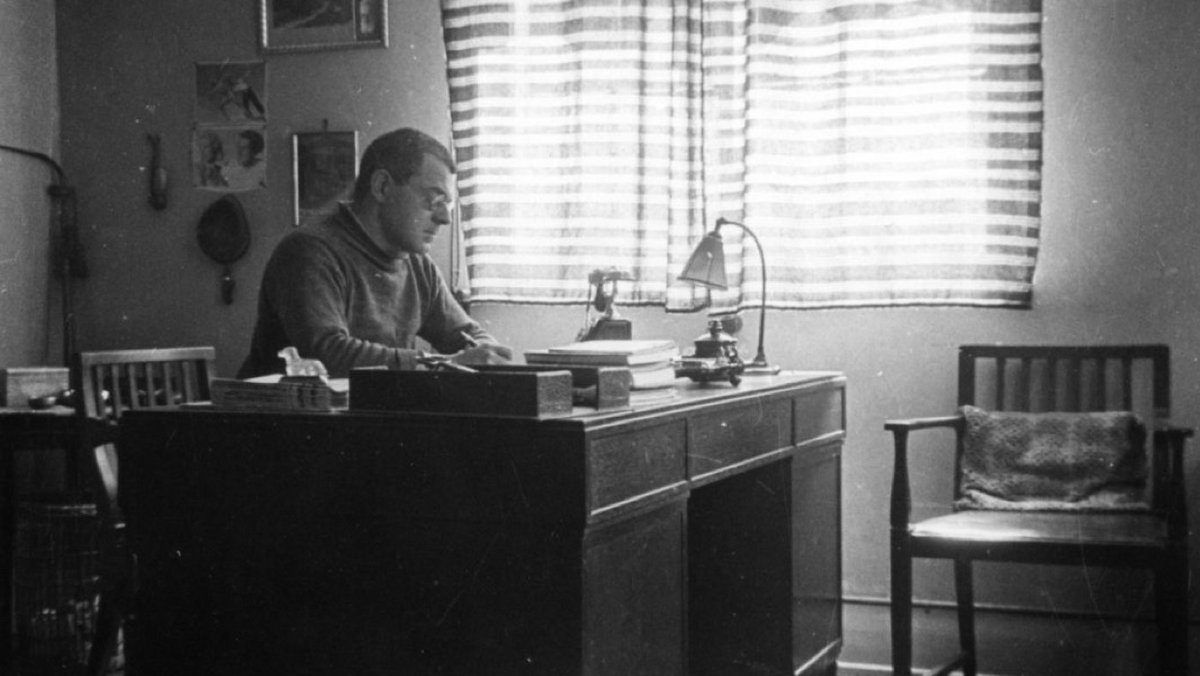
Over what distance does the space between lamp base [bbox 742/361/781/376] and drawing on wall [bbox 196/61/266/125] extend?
7.19 feet

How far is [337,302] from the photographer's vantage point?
129 inches

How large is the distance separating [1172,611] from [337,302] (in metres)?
2.15

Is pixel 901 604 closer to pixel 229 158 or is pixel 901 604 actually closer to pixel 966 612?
pixel 966 612

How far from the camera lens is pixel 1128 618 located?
3.75 meters

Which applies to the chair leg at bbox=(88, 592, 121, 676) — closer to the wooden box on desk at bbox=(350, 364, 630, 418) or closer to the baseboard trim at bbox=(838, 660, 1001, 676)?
the wooden box on desk at bbox=(350, 364, 630, 418)

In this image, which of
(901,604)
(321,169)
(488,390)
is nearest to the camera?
(488,390)

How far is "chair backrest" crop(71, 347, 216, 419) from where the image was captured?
10.3 feet

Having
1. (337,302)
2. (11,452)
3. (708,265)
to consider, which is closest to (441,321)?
(337,302)

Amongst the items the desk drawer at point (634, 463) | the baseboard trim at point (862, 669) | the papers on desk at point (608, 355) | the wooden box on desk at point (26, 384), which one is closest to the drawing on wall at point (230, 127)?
the wooden box on desk at point (26, 384)

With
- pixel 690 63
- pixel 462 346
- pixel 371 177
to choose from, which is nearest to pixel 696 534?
pixel 462 346

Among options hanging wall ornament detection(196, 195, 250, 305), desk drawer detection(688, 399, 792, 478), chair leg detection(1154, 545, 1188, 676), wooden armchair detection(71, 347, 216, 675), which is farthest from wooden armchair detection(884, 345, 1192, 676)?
hanging wall ornament detection(196, 195, 250, 305)

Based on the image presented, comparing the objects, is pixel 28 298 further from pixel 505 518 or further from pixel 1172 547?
pixel 1172 547

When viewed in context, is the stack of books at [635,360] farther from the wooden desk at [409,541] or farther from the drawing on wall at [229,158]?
the drawing on wall at [229,158]

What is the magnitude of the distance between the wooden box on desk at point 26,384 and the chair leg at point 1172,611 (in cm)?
330
